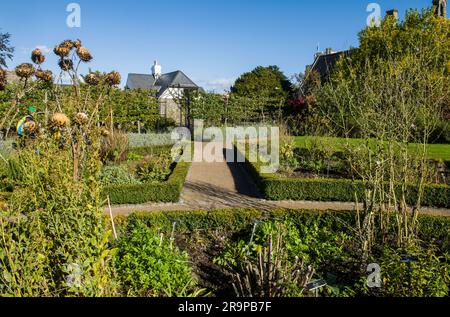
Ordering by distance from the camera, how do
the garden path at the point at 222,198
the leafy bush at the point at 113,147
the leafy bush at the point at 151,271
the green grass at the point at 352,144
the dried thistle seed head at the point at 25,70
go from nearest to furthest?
the leafy bush at the point at 151,271
the dried thistle seed head at the point at 25,70
the garden path at the point at 222,198
the leafy bush at the point at 113,147
the green grass at the point at 352,144

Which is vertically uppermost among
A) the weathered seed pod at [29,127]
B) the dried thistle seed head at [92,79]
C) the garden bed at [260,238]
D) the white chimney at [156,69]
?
the white chimney at [156,69]

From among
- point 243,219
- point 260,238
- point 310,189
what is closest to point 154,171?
point 310,189

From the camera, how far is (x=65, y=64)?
14.1 ft

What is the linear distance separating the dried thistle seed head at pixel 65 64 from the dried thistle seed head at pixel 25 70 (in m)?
0.37

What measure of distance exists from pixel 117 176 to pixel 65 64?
16.0 feet

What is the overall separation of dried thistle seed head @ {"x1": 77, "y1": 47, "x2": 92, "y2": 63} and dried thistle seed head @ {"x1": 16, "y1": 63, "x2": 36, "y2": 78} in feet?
1.74

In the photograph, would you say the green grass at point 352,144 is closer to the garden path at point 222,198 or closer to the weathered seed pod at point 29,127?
the garden path at point 222,198

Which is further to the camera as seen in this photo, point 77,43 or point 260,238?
point 260,238

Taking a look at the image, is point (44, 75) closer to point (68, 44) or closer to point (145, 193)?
point (68, 44)

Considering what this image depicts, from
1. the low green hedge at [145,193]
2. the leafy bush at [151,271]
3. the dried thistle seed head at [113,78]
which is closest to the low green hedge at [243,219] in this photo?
the leafy bush at [151,271]

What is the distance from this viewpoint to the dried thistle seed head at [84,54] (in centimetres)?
426

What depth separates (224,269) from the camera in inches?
180

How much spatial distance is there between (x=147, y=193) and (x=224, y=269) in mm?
3768

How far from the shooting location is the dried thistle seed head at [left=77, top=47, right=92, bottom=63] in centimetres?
426
